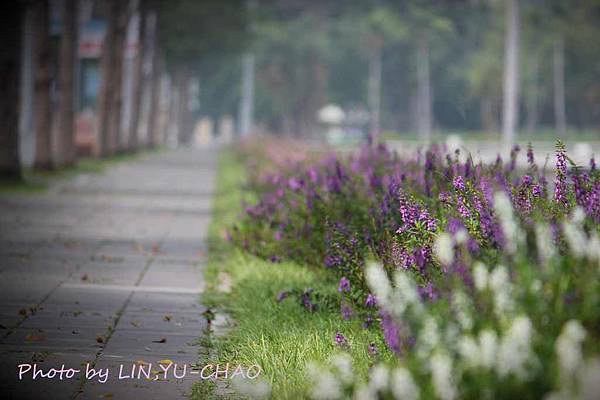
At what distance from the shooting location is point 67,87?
107 feet

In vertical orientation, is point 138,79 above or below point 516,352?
above

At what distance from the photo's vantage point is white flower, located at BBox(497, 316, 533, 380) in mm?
4309

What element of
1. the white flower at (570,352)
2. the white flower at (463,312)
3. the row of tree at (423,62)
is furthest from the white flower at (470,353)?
the row of tree at (423,62)

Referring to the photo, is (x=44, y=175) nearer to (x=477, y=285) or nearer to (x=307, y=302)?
(x=307, y=302)

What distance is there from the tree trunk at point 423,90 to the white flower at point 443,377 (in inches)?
3789

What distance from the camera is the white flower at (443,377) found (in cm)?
426

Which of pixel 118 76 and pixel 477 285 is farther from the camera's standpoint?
pixel 118 76

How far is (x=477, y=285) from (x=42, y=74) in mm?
25004

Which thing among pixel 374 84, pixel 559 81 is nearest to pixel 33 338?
pixel 559 81

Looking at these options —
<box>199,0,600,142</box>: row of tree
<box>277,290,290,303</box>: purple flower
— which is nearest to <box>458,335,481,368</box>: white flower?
<box>277,290,290,303</box>: purple flower

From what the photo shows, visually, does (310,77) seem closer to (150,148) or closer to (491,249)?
(150,148)

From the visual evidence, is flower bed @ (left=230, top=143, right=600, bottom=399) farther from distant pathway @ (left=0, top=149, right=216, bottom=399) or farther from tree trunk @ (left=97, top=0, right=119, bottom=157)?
tree trunk @ (left=97, top=0, right=119, bottom=157)

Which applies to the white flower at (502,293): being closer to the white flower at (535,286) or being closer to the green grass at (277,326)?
the white flower at (535,286)

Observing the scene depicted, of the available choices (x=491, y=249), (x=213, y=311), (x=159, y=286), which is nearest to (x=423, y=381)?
(x=491, y=249)
